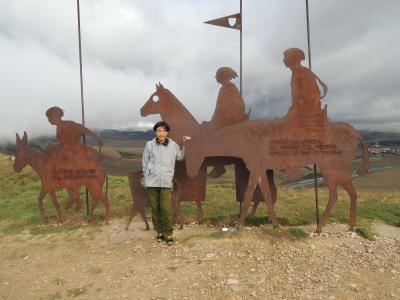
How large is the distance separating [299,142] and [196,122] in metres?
2.33

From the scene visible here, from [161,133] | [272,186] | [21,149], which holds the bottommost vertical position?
[272,186]

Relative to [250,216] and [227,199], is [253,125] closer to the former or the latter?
[250,216]

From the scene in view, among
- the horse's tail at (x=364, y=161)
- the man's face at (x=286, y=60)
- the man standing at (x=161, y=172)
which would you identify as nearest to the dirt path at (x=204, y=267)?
the man standing at (x=161, y=172)

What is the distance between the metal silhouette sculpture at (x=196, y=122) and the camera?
764cm

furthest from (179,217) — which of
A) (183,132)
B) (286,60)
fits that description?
(286,60)

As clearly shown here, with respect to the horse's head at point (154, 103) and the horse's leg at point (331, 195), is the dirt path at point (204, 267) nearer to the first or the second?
the horse's leg at point (331, 195)

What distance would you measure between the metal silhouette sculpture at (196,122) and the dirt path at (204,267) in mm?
986

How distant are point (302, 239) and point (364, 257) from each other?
1122mm

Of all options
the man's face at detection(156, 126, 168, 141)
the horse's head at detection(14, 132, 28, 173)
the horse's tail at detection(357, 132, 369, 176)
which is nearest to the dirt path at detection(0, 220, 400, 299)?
the horse's tail at detection(357, 132, 369, 176)

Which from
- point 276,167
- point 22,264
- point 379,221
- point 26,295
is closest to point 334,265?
point 276,167

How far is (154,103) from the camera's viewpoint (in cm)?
798

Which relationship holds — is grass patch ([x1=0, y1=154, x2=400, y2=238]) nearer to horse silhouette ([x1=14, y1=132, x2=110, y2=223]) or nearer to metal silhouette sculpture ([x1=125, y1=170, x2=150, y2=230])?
horse silhouette ([x1=14, y1=132, x2=110, y2=223])

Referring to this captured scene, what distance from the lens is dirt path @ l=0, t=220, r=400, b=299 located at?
4.86 metres

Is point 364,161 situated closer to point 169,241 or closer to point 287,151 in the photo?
point 287,151
